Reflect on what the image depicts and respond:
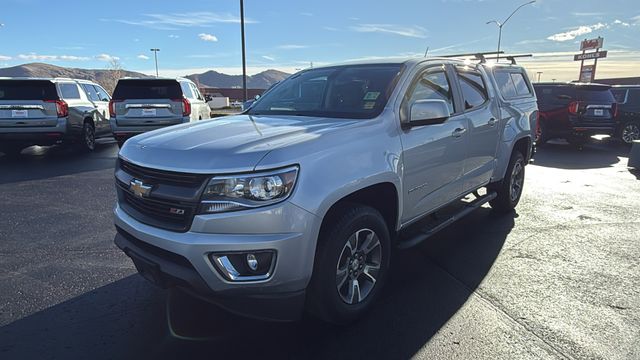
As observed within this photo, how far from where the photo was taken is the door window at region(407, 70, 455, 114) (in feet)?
12.5

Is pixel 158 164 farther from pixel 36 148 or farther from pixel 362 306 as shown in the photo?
pixel 36 148

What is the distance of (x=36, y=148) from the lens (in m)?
12.6

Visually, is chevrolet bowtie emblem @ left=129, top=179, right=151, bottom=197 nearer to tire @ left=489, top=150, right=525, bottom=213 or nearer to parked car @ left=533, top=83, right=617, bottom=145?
tire @ left=489, top=150, right=525, bottom=213

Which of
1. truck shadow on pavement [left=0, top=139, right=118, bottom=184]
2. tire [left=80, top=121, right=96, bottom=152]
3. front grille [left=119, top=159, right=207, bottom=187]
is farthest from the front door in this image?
tire [left=80, top=121, right=96, bottom=152]

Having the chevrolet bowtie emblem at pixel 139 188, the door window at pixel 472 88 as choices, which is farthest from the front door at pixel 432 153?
the chevrolet bowtie emblem at pixel 139 188

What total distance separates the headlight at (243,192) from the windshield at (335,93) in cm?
113

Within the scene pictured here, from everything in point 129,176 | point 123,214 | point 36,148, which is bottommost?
point 36,148

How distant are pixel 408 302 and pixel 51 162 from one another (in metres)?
9.41

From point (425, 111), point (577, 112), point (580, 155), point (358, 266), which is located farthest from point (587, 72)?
point (358, 266)

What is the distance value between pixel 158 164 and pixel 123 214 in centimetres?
65

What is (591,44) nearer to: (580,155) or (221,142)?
(580,155)

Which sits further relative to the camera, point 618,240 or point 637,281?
point 618,240

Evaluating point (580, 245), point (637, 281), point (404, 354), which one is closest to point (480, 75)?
point (580, 245)

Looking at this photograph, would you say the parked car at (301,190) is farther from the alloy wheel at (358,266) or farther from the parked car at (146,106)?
the parked car at (146,106)
